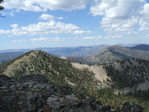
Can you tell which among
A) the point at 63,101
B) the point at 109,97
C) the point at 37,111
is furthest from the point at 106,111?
the point at 109,97

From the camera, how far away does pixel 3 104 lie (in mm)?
29484

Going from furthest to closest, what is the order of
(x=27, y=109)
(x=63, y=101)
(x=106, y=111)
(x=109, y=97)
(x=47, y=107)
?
(x=109, y=97), (x=106, y=111), (x=63, y=101), (x=47, y=107), (x=27, y=109)

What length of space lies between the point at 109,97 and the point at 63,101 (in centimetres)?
17301

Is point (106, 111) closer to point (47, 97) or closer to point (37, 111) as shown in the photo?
Result: point (47, 97)

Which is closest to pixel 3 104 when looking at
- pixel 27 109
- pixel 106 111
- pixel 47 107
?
pixel 27 109

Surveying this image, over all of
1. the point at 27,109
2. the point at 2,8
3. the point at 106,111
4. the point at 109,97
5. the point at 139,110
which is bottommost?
the point at 109,97

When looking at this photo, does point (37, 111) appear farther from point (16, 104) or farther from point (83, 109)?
point (83, 109)

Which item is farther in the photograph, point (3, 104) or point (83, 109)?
point (83, 109)

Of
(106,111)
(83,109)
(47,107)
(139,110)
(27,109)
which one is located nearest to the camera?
(27,109)

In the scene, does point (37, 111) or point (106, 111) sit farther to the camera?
point (106, 111)

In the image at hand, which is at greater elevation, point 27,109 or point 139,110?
point 27,109

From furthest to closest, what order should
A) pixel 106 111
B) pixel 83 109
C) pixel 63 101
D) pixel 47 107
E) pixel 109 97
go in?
pixel 109 97, pixel 106 111, pixel 63 101, pixel 83 109, pixel 47 107

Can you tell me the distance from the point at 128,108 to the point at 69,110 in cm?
2981

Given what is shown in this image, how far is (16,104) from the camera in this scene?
30547 mm
